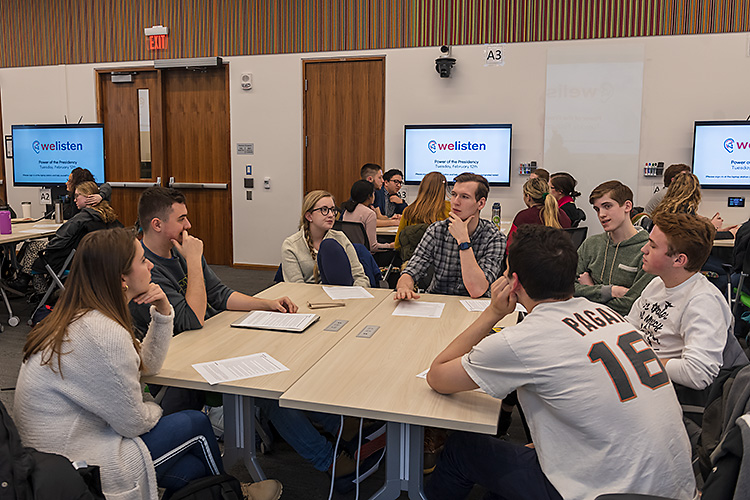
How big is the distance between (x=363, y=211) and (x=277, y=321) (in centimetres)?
256

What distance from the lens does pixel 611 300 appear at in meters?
2.87

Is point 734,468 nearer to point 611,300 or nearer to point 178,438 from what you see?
point 178,438

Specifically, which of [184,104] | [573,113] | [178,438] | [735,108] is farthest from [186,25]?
[178,438]

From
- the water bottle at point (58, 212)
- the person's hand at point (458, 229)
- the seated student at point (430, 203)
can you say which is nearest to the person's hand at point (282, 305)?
the person's hand at point (458, 229)

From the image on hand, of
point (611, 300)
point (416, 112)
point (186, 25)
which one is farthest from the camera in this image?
point (186, 25)

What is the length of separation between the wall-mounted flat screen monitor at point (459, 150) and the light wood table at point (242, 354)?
444 cm

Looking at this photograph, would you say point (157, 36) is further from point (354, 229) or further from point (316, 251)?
point (316, 251)

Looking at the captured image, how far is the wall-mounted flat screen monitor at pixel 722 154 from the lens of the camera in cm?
600

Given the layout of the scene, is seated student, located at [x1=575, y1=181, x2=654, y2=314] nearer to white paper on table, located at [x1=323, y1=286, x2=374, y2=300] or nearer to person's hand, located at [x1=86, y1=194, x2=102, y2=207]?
white paper on table, located at [x1=323, y1=286, x2=374, y2=300]

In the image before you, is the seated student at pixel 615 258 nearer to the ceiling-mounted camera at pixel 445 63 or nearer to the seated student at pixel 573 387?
the seated student at pixel 573 387

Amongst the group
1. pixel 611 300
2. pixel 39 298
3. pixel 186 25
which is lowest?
pixel 39 298

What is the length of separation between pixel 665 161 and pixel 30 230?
6.24m

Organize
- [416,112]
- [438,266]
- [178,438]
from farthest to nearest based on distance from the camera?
[416,112], [438,266], [178,438]

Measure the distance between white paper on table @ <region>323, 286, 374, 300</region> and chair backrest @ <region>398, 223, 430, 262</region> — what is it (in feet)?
3.48
